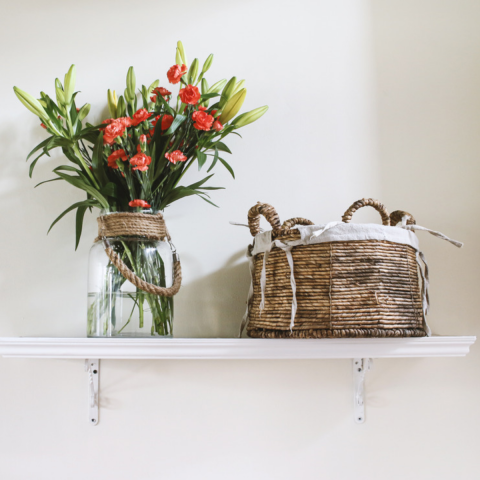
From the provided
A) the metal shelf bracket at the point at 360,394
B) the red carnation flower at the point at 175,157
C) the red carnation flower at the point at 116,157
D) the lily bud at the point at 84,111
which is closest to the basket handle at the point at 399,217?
the metal shelf bracket at the point at 360,394

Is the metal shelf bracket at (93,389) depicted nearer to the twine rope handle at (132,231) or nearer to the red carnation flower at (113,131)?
the twine rope handle at (132,231)

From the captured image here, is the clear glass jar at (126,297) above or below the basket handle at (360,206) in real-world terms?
below

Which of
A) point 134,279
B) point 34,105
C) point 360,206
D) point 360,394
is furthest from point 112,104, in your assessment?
point 360,394

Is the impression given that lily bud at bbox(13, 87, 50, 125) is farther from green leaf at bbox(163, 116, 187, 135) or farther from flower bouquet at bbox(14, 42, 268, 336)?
green leaf at bbox(163, 116, 187, 135)

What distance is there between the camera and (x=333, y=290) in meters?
0.76

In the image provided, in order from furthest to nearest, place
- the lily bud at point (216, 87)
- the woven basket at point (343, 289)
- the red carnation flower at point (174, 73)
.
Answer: the lily bud at point (216, 87)
the red carnation flower at point (174, 73)
the woven basket at point (343, 289)

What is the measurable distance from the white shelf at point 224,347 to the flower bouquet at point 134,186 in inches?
2.7

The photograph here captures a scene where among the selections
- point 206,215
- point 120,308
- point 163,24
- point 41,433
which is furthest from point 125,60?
point 41,433

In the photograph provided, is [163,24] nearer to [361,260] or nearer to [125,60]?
[125,60]

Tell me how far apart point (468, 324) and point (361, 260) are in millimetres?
431

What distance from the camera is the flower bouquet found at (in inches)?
32.9

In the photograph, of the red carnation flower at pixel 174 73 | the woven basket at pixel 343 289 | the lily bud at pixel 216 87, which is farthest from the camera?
the lily bud at pixel 216 87

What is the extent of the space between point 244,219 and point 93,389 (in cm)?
47

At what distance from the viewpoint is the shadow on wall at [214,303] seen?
993 millimetres
